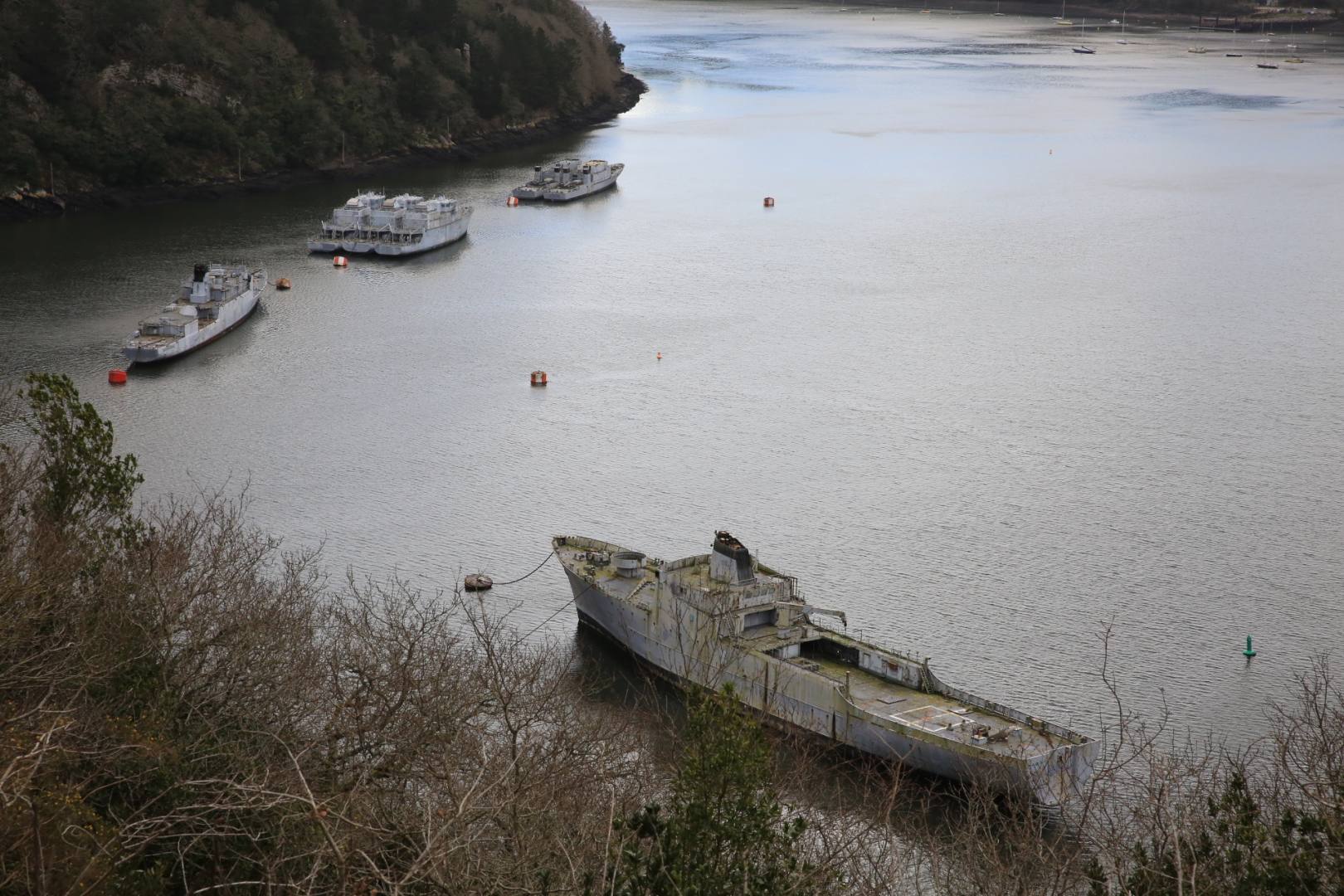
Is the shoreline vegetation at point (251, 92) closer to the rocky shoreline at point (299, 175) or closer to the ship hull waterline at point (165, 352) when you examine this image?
the rocky shoreline at point (299, 175)

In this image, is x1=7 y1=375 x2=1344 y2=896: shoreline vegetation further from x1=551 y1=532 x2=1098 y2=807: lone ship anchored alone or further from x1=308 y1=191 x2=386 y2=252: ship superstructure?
x1=308 y1=191 x2=386 y2=252: ship superstructure

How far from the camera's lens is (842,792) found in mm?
26750

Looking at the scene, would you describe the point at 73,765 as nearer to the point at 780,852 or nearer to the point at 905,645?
the point at 780,852

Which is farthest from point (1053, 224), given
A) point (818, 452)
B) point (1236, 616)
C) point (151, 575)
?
point (151, 575)

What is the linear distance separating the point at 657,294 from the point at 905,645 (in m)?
33.0

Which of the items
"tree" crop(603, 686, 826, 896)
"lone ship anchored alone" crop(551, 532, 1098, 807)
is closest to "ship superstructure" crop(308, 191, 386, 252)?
"lone ship anchored alone" crop(551, 532, 1098, 807)

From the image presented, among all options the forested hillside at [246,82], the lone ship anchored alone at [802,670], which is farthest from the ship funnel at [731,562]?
the forested hillside at [246,82]

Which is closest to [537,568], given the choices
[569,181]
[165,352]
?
[165,352]

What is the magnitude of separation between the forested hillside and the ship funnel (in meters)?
55.0

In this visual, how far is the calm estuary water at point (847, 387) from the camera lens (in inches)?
1383

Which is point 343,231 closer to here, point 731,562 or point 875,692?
point 731,562

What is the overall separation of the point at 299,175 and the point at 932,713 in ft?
216

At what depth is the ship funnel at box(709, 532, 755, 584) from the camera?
3038 cm

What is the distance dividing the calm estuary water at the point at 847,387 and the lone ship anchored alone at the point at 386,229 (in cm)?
107
